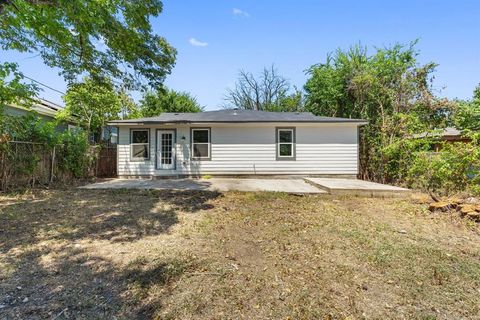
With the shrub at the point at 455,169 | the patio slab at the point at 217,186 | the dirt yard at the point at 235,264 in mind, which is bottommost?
the dirt yard at the point at 235,264

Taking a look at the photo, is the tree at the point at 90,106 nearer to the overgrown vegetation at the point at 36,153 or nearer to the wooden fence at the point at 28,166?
the overgrown vegetation at the point at 36,153

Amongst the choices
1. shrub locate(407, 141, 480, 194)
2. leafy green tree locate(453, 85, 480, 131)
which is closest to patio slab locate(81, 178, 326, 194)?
shrub locate(407, 141, 480, 194)

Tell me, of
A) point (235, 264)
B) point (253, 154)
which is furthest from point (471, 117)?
point (235, 264)

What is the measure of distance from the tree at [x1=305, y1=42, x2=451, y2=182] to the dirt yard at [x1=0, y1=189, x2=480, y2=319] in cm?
629

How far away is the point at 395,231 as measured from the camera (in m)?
4.53

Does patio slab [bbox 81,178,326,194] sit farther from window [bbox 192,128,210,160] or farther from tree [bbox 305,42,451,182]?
tree [bbox 305,42,451,182]

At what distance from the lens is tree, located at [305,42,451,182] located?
11.2 meters

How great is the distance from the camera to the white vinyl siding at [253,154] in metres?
11.6

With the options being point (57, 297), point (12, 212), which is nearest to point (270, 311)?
point (57, 297)

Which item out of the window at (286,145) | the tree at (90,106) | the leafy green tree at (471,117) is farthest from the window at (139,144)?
the leafy green tree at (471,117)

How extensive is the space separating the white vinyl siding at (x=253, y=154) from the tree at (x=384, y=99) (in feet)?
4.13

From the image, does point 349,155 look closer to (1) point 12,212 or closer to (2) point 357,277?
(2) point 357,277

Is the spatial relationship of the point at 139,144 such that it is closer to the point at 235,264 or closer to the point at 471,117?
the point at 235,264

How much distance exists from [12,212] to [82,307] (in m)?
4.34
